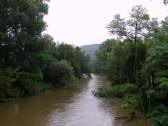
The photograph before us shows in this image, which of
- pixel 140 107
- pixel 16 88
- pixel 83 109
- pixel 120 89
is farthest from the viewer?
pixel 16 88

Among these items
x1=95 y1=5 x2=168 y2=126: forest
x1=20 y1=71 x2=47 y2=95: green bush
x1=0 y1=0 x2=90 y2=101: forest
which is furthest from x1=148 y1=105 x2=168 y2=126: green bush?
x1=20 y1=71 x2=47 y2=95: green bush

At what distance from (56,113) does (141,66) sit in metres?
12.2

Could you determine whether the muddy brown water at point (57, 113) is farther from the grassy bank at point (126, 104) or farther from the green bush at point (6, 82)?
the green bush at point (6, 82)

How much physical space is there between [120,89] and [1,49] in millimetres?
14790

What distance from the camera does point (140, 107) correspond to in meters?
23.2

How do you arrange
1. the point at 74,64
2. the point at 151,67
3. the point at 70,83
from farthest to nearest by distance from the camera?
the point at 74,64 < the point at 70,83 < the point at 151,67

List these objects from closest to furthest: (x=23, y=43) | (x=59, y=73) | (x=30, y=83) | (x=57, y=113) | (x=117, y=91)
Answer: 1. (x=57, y=113)
2. (x=117, y=91)
3. (x=30, y=83)
4. (x=23, y=43)
5. (x=59, y=73)

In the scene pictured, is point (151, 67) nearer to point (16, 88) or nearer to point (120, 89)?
point (120, 89)

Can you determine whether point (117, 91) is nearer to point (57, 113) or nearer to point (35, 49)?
point (57, 113)

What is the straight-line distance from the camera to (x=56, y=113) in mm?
24328

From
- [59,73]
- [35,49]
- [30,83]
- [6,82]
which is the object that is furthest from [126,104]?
[59,73]

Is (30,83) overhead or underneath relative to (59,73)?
underneath

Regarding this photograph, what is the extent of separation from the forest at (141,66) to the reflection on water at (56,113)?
2.51m

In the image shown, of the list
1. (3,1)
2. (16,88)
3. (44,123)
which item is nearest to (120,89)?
(16,88)
